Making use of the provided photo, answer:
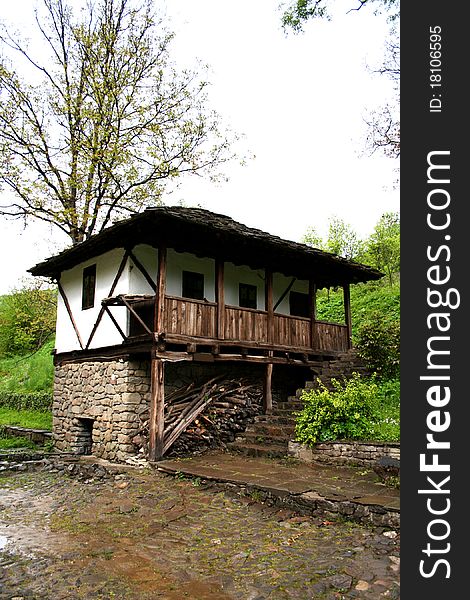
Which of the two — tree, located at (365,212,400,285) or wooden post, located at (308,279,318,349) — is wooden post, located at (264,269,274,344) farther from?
Answer: tree, located at (365,212,400,285)

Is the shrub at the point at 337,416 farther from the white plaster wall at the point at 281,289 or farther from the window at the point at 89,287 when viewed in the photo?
the window at the point at 89,287

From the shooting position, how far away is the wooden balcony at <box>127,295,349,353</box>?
10.7 m

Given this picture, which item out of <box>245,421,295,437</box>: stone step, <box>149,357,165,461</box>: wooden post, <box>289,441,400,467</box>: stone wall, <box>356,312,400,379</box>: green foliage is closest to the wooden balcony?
<box>149,357,165,461</box>: wooden post

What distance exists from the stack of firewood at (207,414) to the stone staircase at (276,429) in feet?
1.21

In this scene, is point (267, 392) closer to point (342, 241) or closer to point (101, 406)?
point (101, 406)

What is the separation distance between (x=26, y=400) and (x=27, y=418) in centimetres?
163

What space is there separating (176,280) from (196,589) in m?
7.96

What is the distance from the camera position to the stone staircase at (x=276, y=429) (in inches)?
415

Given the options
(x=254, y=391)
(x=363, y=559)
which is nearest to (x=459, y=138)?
(x=363, y=559)

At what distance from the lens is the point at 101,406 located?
11688mm

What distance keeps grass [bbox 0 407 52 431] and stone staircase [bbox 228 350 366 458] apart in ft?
25.3

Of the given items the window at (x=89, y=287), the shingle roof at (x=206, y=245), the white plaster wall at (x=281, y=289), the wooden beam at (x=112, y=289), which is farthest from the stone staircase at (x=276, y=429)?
the window at (x=89, y=287)

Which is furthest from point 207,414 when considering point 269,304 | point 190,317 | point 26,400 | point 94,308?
point 26,400

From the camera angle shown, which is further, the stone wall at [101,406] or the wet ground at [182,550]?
the stone wall at [101,406]
